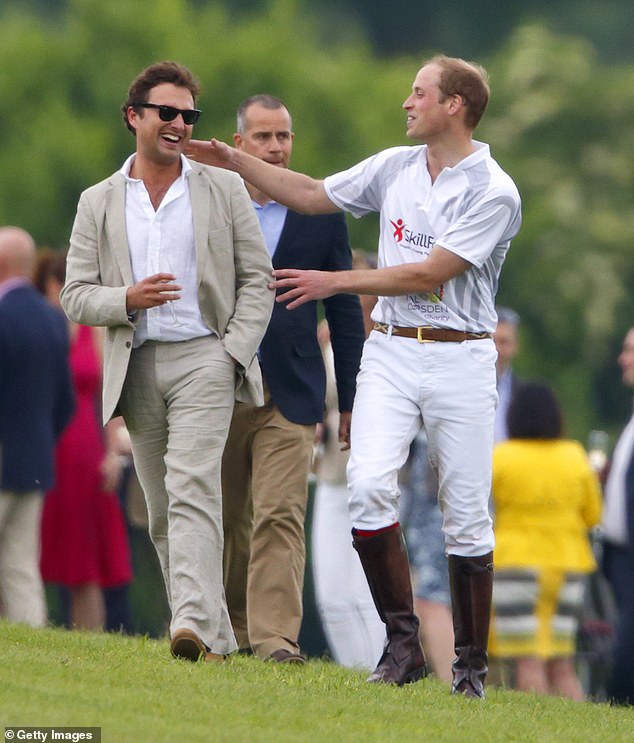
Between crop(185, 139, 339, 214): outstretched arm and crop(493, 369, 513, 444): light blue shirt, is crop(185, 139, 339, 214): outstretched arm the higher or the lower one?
the higher one

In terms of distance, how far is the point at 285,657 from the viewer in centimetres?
906

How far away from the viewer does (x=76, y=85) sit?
60812mm

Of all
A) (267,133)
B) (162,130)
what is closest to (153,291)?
(162,130)

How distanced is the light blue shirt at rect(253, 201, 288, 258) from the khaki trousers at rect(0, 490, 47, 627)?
10.6 ft

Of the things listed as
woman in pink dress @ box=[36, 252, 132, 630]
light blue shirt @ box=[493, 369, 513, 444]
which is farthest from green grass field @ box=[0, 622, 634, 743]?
woman in pink dress @ box=[36, 252, 132, 630]

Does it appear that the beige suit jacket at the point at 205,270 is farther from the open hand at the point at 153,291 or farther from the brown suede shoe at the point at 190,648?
the brown suede shoe at the point at 190,648

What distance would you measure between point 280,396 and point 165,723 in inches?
104

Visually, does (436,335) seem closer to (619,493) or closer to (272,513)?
(272,513)

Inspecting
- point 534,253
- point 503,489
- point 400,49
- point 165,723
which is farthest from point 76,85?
point 165,723

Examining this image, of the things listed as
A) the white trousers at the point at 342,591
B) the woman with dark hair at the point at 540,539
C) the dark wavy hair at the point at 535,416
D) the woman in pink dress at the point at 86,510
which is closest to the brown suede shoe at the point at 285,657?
the white trousers at the point at 342,591

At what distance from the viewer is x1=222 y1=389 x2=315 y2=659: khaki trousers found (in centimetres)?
926

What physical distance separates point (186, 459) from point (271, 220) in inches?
60.4

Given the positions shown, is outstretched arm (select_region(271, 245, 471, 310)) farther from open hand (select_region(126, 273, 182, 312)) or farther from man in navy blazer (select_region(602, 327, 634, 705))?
man in navy blazer (select_region(602, 327, 634, 705))

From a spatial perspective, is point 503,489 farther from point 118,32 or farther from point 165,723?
point 118,32
